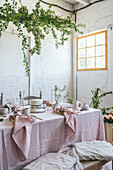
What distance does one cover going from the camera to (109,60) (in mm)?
3865

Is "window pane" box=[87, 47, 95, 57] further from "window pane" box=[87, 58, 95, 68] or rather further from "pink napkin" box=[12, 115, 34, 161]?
"pink napkin" box=[12, 115, 34, 161]

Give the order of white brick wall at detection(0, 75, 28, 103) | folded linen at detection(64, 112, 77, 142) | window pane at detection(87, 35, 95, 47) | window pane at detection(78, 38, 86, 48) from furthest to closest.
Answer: window pane at detection(78, 38, 86, 48), window pane at detection(87, 35, 95, 47), white brick wall at detection(0, 75, 28, 103), folded linen at detection(64, 112, 77, 142)

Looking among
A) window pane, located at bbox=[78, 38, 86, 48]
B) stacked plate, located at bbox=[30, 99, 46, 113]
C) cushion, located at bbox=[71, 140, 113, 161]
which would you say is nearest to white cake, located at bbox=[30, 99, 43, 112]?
stacked plate, located at bbox=[30, 99, 46, 113]

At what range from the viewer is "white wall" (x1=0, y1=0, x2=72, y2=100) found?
3426mm

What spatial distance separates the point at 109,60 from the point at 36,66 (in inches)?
69.1

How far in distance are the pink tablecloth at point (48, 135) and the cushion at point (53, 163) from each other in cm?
16

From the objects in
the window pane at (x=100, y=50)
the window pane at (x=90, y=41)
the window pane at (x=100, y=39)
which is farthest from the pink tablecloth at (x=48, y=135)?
the window pane at (x=90, y=41)

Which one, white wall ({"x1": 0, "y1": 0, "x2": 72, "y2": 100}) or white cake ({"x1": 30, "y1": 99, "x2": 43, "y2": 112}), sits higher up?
white wall ({"x1": 0, "y1": 0, "x2": 72, "y2": 100})

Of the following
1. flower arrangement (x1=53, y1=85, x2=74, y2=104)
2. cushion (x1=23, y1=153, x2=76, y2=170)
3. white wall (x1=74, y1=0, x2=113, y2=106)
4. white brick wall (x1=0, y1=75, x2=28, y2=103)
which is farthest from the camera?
white wall (x1=74, y1=0, x2=113, y2=106)

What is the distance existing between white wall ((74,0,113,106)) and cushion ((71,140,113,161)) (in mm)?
2266

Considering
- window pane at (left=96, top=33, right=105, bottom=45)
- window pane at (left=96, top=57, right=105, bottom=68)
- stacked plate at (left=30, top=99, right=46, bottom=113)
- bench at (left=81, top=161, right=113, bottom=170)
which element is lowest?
bench at (left=81, top=161, right=113, bottom=170)

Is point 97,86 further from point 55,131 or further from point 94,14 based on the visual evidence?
point 55,131

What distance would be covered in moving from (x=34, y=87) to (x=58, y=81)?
80 cm

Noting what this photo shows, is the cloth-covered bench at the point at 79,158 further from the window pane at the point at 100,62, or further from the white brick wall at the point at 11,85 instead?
the window pane at the point at 100,62
